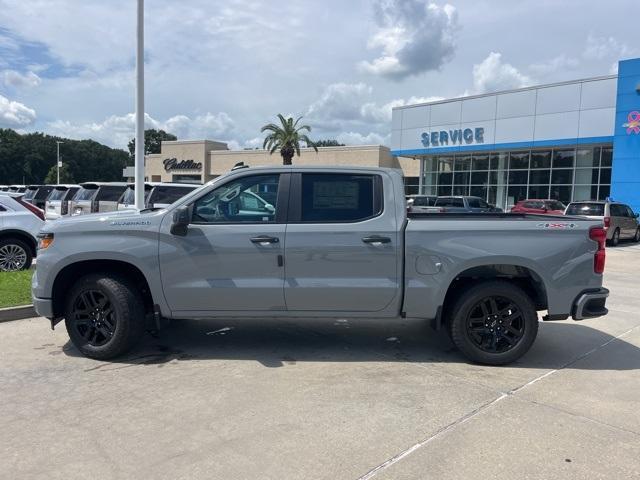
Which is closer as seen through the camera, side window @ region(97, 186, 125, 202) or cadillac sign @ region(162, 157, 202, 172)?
side window @ region(97, 186, 125, 202)

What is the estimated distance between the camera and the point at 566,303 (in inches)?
206

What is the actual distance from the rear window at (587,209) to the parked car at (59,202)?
1627 cm

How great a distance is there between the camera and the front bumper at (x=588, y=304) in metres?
5.20

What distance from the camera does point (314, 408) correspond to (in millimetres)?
4211

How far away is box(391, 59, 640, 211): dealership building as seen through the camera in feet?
89.4

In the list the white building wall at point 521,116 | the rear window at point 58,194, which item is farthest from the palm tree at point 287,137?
the rear window at point 58,194

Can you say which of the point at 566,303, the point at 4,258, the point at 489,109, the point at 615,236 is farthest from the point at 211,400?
the point at 489,109

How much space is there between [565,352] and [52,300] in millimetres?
5426

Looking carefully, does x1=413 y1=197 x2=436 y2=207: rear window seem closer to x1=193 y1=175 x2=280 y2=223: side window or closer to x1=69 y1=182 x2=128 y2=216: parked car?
x1=69 y1=182 x2=128 y2=216: parked car

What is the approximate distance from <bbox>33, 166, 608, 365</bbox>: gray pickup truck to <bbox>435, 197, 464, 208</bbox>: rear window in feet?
57.0

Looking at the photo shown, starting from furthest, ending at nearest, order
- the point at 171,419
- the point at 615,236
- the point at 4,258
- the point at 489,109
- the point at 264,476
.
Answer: the point at 489,109 < the point at 615,236 < the point at 4,258 < the point at 171,419 < the point at 264,476

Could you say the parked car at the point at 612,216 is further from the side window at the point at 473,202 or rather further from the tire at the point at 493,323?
the tire at the point at 493,323

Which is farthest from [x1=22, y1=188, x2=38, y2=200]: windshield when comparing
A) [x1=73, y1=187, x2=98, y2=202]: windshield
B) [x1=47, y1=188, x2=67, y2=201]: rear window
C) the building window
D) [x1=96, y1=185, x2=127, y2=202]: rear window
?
the building window

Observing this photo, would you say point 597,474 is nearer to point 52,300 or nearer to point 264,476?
point 264,476
